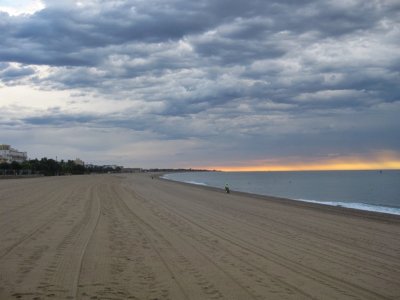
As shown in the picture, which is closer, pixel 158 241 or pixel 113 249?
pixel 113 249

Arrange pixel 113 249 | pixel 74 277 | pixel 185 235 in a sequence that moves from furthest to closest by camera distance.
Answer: pixel 185 235 → pixel 113 249 → pixel 74 277

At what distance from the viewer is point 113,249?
34.2 ft

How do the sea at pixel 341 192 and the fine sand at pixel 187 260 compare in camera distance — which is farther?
the sea at pixel 341 192

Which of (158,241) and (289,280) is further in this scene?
(158,241)

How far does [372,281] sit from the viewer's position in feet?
26.6

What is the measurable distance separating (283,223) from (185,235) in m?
6.12

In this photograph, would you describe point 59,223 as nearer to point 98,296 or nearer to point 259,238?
point 259,238

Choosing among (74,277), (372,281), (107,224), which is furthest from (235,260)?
(107,224)

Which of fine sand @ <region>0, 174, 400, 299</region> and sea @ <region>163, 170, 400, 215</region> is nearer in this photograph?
fine sand @ <region>0, 174, 400, 299</region>

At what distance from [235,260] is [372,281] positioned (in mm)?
2686

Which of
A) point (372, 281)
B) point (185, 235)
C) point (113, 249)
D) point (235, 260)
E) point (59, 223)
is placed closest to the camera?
point (372, 281)

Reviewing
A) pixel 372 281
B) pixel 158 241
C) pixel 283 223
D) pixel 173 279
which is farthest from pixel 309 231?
pixel 173 279

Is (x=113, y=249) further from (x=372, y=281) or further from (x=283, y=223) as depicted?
(x=283, y=223)

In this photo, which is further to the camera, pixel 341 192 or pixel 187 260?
pixel 341 192
